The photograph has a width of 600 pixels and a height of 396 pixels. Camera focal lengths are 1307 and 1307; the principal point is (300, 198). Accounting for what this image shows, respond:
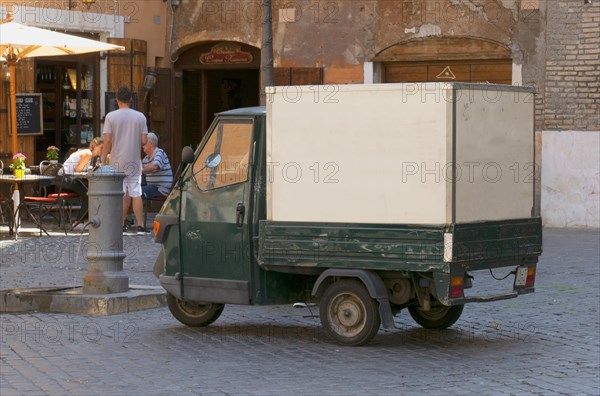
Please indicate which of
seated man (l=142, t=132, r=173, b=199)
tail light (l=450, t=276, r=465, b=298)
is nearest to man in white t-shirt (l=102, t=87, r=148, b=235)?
seated man (l=142, t=132, r=173, b=199)

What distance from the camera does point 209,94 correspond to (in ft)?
81.6

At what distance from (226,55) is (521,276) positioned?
14.7m

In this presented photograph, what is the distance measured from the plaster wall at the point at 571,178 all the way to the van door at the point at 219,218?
11184mm

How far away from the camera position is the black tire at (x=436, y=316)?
10094 mm

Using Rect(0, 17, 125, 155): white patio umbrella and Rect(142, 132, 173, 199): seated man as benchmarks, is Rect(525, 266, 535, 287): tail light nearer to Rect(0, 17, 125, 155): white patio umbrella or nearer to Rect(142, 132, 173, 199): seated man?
Rect(0, 17, 125, 155): white patio umbrella

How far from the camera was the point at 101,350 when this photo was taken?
354 inches

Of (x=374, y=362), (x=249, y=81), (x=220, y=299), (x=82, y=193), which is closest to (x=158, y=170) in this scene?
(x=82, y=193)

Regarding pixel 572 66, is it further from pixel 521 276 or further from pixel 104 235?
pixel 521 276

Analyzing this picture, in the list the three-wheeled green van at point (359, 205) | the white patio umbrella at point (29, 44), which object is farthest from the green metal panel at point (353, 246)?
the white patio umbrella at point (29, 44)

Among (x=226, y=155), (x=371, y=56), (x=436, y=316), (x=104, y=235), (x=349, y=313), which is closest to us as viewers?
(x=349, y=313)

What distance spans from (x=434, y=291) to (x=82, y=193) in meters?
9.97

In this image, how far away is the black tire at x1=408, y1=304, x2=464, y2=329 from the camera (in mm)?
10094

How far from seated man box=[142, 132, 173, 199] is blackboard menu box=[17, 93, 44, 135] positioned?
106 inches

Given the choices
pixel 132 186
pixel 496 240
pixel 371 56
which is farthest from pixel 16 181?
pixel 496 240
